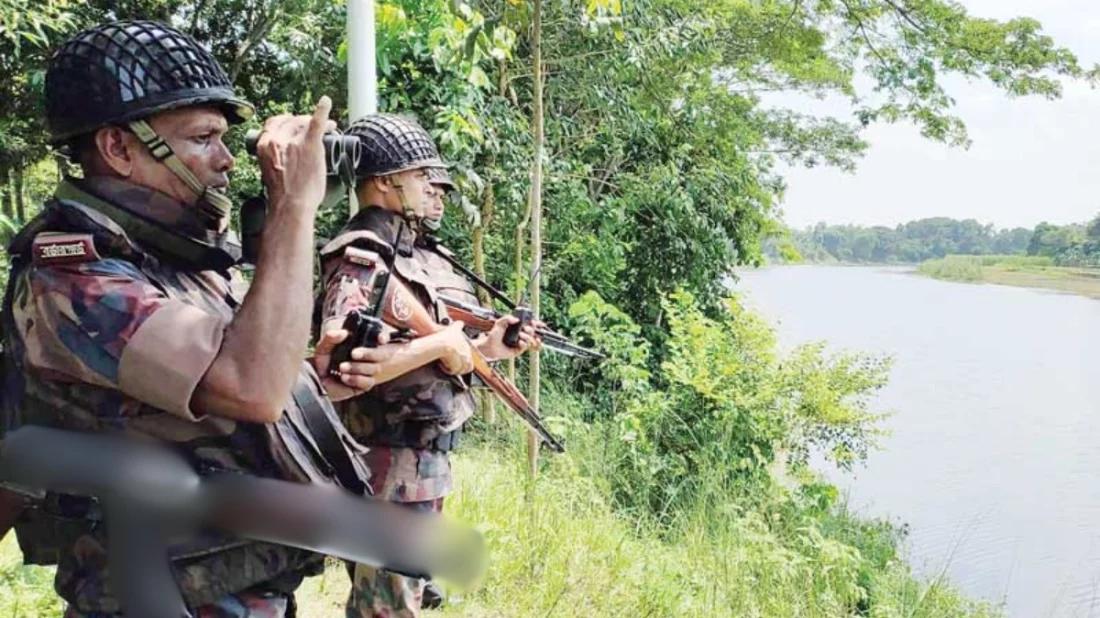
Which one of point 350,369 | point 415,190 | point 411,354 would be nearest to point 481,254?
point 415,190

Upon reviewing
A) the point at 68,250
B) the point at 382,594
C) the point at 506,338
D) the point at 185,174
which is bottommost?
the point at 382,594

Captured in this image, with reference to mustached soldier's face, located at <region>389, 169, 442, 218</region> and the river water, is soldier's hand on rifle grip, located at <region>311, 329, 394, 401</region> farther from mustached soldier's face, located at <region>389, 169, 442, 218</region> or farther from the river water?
the river water

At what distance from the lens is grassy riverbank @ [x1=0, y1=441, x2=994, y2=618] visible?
2.98 metres

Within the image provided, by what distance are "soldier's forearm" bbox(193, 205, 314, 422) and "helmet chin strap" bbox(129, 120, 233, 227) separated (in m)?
0.17

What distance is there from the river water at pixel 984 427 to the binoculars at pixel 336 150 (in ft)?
12.7

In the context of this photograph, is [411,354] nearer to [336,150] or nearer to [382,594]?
[382,594]

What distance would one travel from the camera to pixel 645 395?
258 inches

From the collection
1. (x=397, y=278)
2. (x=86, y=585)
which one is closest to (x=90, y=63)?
(x=86, y=585)

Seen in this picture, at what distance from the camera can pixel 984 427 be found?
10.9 meters

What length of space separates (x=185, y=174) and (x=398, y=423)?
3.77 feet

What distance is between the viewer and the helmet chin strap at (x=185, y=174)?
116 cm

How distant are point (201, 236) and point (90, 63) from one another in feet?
0.90

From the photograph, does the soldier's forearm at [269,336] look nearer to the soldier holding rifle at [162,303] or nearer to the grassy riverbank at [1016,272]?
the soldier holding rifle at [162,303]

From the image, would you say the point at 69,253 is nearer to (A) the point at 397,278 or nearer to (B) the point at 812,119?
(A) the point at 397,278
